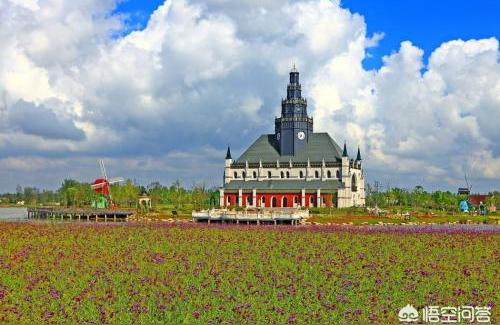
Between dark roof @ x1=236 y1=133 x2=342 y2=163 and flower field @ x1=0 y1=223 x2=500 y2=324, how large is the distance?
8114 centimetres

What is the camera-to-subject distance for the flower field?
716 inches

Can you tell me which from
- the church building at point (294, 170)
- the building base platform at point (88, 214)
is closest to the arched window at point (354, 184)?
the church building at point (294, 170)

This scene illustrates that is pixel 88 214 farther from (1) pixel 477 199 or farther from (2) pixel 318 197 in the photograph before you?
(1) pixel 477 199

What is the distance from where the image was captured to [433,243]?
3709cm

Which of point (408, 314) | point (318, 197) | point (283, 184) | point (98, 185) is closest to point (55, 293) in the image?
point (408, 314)

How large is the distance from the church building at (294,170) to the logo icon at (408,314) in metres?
92.8

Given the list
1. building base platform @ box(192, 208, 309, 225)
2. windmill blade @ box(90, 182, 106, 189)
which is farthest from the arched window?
windmill blade @ box(90, 182, 106, 189)

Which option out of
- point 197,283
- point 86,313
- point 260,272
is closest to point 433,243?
point 260,272

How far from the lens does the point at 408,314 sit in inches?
706

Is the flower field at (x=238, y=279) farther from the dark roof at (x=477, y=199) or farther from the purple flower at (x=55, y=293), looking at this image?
the dark roof at (x=477, y=199)

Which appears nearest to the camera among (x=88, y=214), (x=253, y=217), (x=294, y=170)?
(x=253, y=217)

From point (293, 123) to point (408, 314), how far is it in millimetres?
104502

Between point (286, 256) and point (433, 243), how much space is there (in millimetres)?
11151

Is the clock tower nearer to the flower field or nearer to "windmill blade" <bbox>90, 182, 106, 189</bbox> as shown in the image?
"windmill blade" <bbox>90, 182, 106, 189</bbox>
